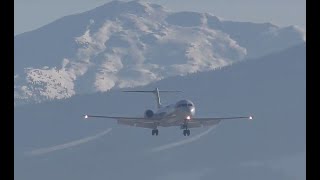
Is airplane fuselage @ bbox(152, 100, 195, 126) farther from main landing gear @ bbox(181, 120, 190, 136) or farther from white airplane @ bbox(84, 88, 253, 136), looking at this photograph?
main landing gear @ bbox(181, 120, 190, 136)

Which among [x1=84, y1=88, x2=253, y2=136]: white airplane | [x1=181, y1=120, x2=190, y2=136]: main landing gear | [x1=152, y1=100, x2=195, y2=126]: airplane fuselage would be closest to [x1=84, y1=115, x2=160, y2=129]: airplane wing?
[x1=84, y1=88, x2=253, y2=136]: white airplane

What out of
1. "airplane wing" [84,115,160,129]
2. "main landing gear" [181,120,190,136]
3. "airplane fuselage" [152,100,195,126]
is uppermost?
"airplane fuselage" [152,100,195,126]

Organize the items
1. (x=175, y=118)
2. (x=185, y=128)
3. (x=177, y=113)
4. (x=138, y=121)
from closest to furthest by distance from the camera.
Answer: (x=185, y=128)
(x=177, y=113)
(x=175, y=118)
(x=138, y=121)

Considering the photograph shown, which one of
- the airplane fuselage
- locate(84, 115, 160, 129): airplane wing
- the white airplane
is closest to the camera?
the airplane fuselage

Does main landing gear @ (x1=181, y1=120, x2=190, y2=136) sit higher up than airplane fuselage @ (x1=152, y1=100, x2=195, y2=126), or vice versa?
airplane fuselage @ (x1=152, y1=100, x2=195, y2=126)

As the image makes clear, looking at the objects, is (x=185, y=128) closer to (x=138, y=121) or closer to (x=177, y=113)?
(x=177, y=113)

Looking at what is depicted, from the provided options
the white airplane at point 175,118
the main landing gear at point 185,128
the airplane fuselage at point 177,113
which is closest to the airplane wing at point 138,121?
the white airplane at point 175,118

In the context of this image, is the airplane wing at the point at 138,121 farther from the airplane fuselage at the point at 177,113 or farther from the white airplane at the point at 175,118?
the airplane fuselage at the point at 177,113

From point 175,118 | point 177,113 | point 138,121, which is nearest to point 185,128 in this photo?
point 177,113

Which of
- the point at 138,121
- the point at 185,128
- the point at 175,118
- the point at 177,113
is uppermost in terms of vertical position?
the point at 177,113
